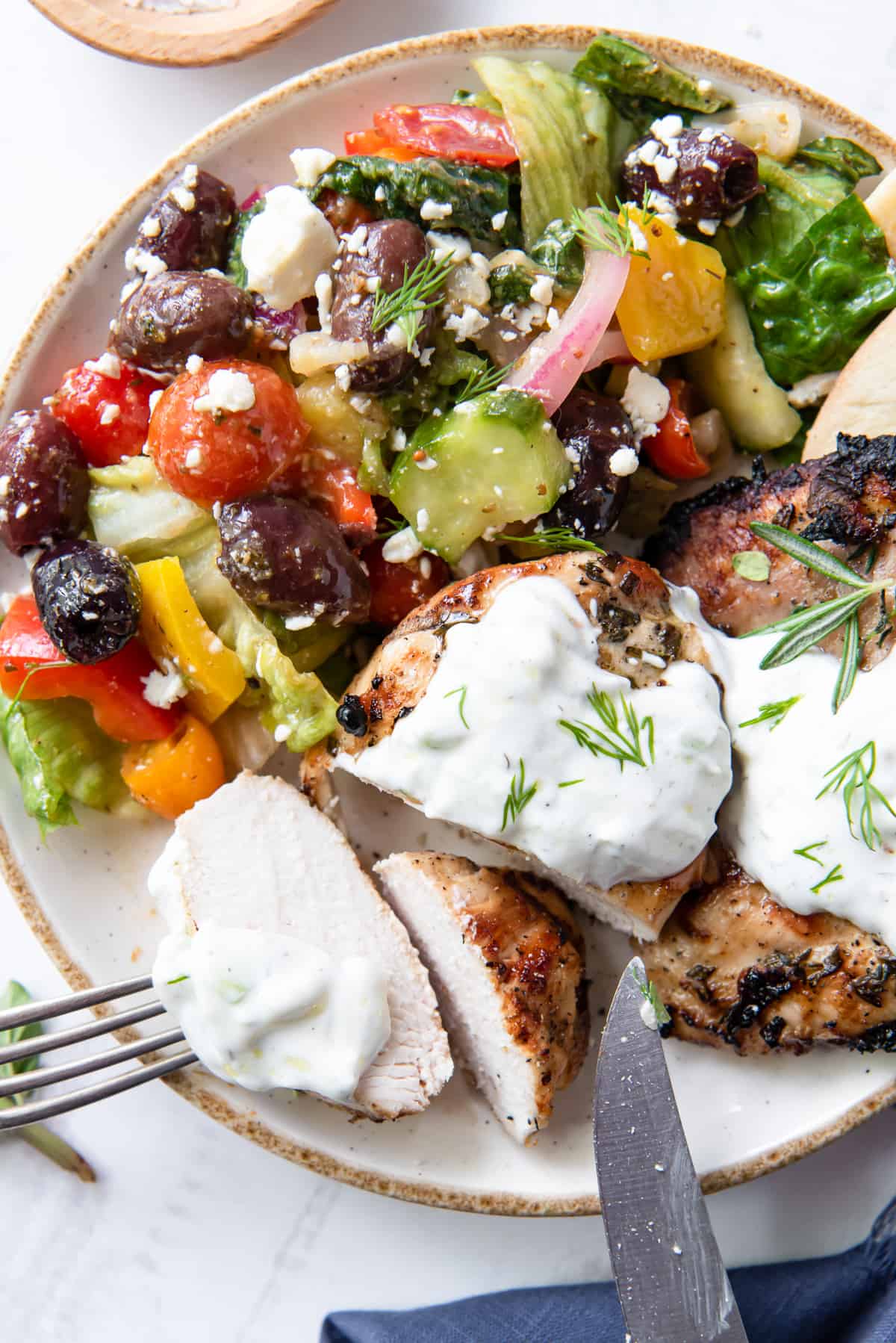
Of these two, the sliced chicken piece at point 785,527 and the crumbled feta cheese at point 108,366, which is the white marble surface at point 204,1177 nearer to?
the crumbled feta cheese at point 108,366

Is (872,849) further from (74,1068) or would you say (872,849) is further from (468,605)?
(74,1068)

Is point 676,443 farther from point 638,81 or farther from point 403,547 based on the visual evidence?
point 638,81

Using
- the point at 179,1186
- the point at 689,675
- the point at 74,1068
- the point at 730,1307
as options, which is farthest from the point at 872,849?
the point at 179,1186

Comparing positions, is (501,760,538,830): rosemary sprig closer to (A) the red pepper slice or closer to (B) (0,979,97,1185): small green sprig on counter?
(A) the red pepper slice

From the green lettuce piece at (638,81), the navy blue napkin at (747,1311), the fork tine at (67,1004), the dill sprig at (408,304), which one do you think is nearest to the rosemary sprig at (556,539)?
the dill sprig at (408,304)

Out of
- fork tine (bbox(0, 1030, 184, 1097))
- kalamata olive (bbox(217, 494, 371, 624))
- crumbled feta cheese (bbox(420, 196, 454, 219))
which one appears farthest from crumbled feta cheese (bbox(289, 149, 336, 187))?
fork tine (bbox(0, 1030, 184, 1097))
